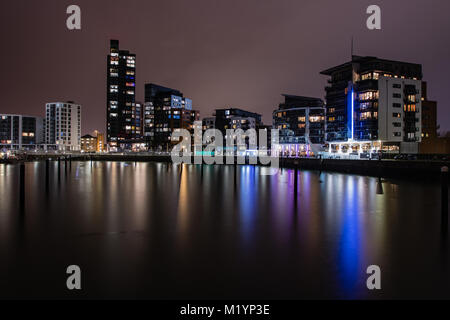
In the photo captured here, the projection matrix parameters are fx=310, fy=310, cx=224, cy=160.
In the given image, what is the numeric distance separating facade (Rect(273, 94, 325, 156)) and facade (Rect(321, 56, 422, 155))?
120 feet

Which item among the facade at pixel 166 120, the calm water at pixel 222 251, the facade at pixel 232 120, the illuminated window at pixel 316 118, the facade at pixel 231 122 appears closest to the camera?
the calm water at pixel 222 251

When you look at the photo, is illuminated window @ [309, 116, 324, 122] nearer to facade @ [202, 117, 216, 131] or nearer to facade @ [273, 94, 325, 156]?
facade @ [273, 94, 325, 156]

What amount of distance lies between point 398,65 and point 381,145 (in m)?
27.3

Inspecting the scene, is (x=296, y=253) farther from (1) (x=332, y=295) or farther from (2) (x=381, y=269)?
(1) (x=332, y=295)

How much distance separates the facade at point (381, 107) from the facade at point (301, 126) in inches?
1439

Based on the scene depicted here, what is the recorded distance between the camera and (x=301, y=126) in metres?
136

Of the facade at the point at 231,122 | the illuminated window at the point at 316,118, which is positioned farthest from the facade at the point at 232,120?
the illuminated window at the point at 316,118

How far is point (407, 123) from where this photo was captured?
87188mm

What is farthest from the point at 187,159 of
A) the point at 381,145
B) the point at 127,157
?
the point at 381,145

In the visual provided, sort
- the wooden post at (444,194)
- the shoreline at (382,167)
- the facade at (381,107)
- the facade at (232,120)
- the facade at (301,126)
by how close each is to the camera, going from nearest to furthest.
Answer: the wooden post at (444,194) → the shoreline at (382,167) → the facade at (381,107) → the facade at (301,126) → the facade at (232,120)

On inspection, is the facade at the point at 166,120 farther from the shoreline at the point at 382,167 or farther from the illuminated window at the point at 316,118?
the shoreline at the point at 382,167

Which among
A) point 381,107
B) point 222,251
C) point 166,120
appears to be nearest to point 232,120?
point 166,120

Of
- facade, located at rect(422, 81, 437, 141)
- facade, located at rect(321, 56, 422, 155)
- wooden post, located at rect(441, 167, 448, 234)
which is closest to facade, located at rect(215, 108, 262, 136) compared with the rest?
facade, located at rect(321, 56, 422, 155)

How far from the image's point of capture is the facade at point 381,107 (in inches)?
3388
